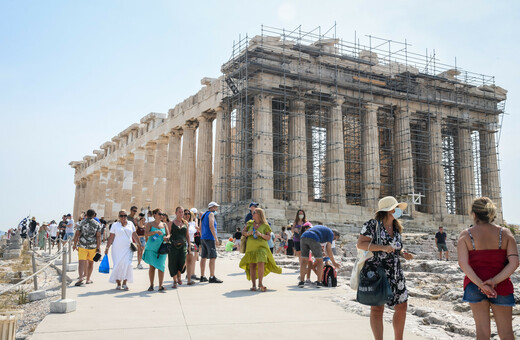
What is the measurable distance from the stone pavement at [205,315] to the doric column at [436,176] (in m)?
25.4

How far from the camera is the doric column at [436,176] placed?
109 feet

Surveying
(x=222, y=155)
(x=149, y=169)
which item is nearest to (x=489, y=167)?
(x=222, y=155)

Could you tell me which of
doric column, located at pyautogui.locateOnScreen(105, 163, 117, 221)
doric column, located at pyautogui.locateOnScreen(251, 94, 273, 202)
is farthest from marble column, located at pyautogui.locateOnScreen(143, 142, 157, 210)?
doric column, located at pyautogui.locateOnScreen(251, 94, 273, 202)

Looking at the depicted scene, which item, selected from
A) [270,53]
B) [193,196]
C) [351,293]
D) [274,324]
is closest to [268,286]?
[351,293]

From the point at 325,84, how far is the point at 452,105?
34.9 feet

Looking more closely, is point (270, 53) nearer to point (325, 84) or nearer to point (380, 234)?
point (325, 84)

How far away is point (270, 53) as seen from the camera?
2845 centimetres

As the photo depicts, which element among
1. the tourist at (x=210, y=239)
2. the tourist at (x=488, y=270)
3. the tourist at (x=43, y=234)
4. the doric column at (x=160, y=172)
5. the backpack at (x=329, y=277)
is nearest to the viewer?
the tourist at (x=488, y=270)

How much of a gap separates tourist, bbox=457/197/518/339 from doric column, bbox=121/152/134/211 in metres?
39.5

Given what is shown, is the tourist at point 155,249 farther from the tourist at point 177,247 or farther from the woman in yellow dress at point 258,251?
the woman in yellow dress at point 258,251

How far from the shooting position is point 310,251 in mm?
11367

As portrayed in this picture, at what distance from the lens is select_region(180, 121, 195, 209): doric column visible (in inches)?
1315

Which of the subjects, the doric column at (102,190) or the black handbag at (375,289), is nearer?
the black handbag at (375,289)

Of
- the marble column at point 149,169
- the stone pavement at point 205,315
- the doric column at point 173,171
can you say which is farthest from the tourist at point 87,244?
the marble column at point 149,169
